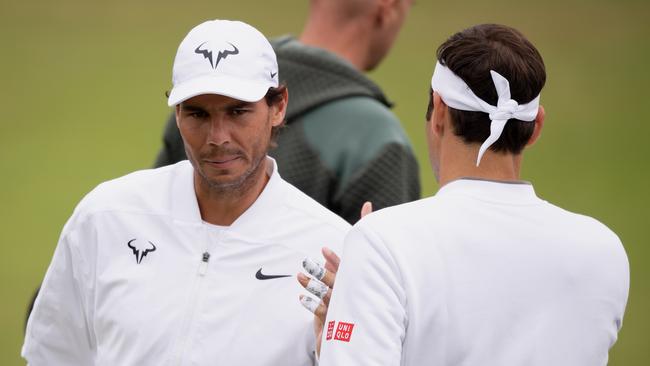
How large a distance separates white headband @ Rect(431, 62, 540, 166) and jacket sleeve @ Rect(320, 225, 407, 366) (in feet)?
1.04

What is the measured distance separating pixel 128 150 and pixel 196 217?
8.59m

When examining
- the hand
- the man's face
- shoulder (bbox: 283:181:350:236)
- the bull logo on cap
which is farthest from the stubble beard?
the hand

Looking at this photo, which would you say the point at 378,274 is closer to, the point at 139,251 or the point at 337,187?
the point at 139,251

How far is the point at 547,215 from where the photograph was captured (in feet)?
9.78

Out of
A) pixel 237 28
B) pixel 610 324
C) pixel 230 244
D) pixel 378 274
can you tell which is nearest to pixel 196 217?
pixel 230 244

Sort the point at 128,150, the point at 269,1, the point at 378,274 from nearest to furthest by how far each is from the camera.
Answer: the point at 378,274 → the point at 128,150 → the point at 269,1

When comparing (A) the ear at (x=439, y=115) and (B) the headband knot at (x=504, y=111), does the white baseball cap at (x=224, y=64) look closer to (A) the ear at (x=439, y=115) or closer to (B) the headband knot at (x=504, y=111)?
(A) the ear at (x=439, y=115)

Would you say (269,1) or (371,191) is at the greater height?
(371,191)

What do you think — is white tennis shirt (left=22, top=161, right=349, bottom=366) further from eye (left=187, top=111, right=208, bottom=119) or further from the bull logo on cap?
the bull logo on cap

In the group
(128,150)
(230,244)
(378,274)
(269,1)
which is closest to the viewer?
(378,274)

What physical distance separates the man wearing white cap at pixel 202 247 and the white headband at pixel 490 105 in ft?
2.19

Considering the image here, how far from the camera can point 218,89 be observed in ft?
11.4

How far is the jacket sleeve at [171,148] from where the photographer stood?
472 cm

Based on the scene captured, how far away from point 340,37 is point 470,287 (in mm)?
2409
